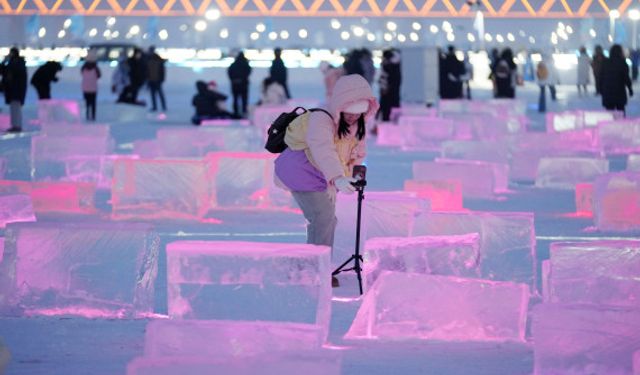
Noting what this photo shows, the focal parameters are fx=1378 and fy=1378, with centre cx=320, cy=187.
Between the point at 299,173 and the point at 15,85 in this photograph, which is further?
the point at 15,85

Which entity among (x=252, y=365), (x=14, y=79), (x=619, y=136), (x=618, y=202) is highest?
(x=14, y=79)

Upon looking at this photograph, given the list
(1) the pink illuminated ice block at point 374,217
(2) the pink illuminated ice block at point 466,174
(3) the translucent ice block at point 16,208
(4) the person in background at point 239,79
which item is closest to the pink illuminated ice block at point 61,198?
(3) the translucent ice block at point 16,208

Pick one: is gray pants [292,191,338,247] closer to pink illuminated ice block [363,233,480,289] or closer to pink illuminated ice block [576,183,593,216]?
pink illuminated ice block [363,233,480,289]

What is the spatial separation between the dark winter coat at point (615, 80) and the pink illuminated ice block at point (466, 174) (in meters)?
8.12

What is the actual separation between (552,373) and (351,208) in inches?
86.2

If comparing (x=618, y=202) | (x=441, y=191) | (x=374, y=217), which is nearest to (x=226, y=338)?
(x=374, y=217)

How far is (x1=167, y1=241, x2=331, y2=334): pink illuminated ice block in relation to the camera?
190 inches

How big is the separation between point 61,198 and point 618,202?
3.48m

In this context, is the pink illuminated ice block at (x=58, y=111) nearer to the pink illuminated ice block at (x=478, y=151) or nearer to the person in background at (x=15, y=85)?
the person in background at (x=15, y=85)

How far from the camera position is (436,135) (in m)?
14.4

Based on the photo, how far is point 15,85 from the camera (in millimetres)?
16000

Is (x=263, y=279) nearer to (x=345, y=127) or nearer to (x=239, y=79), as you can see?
(x=345, y=127)

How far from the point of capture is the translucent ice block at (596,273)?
5281mm

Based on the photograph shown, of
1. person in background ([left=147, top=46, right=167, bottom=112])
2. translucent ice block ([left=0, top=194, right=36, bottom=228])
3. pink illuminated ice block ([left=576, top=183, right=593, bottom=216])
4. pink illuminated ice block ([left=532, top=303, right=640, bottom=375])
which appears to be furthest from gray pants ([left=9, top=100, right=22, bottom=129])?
pink illuminated ice block ([left=532, top=303, right=640, bottom=375])
